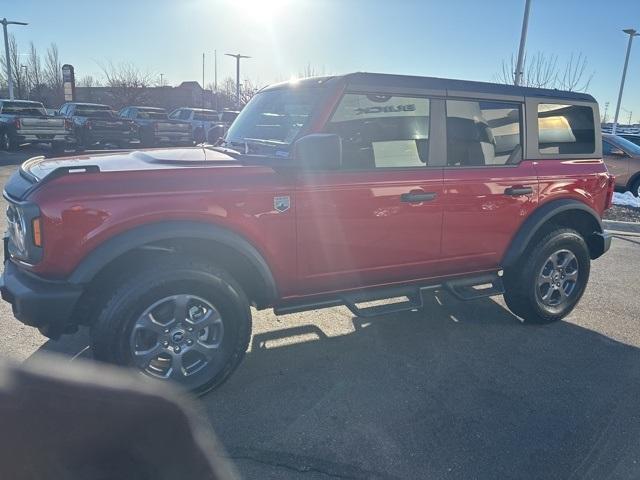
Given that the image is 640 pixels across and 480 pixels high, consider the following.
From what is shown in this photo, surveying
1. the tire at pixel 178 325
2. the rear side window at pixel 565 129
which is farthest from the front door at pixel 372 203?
the rear side window at pixel 565 129

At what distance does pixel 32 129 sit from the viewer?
16.6 meters

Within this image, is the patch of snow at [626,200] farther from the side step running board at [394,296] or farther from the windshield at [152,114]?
Result: the windshield at [152,114]

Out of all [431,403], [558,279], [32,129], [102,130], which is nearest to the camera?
[431,403]

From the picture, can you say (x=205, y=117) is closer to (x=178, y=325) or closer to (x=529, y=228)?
(x=529, y=228)

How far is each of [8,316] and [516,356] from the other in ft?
13.7

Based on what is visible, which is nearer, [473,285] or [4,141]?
[473,285]

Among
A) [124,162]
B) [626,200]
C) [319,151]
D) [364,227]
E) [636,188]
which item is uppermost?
[319,151]

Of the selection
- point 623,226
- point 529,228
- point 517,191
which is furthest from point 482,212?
point 623,226

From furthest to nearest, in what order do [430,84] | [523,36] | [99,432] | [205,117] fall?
[205,117] → [523,36] → [430,84] → [99,432]

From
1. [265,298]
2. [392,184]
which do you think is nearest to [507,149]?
[392,184]

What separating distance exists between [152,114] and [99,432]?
2097 centimetres

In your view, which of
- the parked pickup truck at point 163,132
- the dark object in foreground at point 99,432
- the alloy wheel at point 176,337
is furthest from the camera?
the parked pickup truck at point 163,132

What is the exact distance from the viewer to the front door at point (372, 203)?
130 inches

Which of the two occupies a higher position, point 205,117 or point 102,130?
point 205,117
